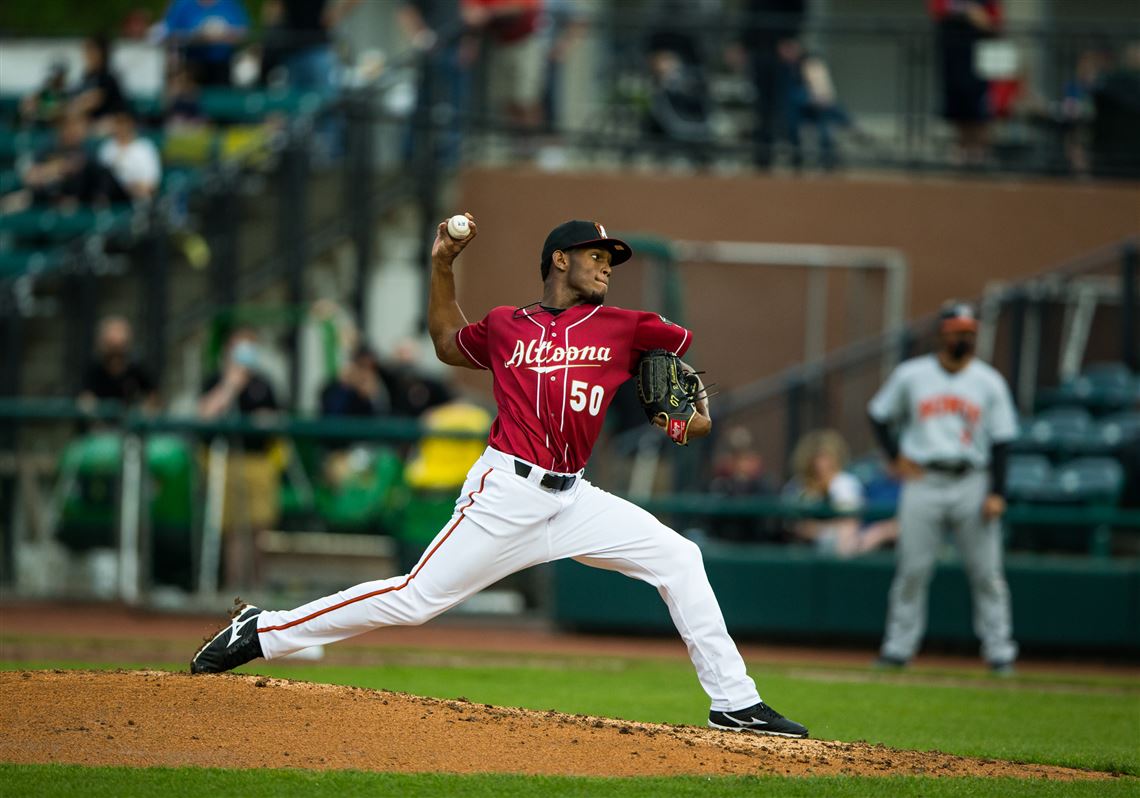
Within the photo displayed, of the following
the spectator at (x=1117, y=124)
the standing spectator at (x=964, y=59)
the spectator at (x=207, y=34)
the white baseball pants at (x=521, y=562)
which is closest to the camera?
the white baseball pants at (x=521, y=562)

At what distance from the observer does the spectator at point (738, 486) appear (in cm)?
1316

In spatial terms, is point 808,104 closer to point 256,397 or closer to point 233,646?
point 256,397

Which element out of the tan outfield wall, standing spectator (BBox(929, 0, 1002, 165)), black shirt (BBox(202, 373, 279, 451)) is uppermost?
standing spectator (BBox(929, 0, 1002, 165))

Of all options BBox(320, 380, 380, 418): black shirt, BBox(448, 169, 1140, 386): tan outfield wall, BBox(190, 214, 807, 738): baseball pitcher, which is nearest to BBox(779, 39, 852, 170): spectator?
BBox(448, 169, 1140, 386): tan outfield wall

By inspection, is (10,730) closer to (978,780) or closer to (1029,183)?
(978,780)

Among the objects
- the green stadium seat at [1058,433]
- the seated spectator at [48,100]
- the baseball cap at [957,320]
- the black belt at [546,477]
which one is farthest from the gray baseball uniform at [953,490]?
the seated spectator at [48,100]

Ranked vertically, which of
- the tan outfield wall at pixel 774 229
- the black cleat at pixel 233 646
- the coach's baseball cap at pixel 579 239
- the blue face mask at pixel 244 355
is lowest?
the black cleat at pixel 233 646

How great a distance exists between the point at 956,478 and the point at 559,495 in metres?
4.85

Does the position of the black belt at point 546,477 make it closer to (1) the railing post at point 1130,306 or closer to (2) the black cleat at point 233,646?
(2) the black cleat at point 233,646

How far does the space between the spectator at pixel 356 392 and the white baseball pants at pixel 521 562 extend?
710cm

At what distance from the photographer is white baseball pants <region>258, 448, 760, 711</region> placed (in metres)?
6.54

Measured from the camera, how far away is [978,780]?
633 cm

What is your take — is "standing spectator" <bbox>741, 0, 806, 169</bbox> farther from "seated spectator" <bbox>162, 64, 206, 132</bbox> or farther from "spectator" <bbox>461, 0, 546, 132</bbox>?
"seated spectator" <bbox>162, 64, 206, 132</bbox>

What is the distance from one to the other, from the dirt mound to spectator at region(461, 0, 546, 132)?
1048 cm
